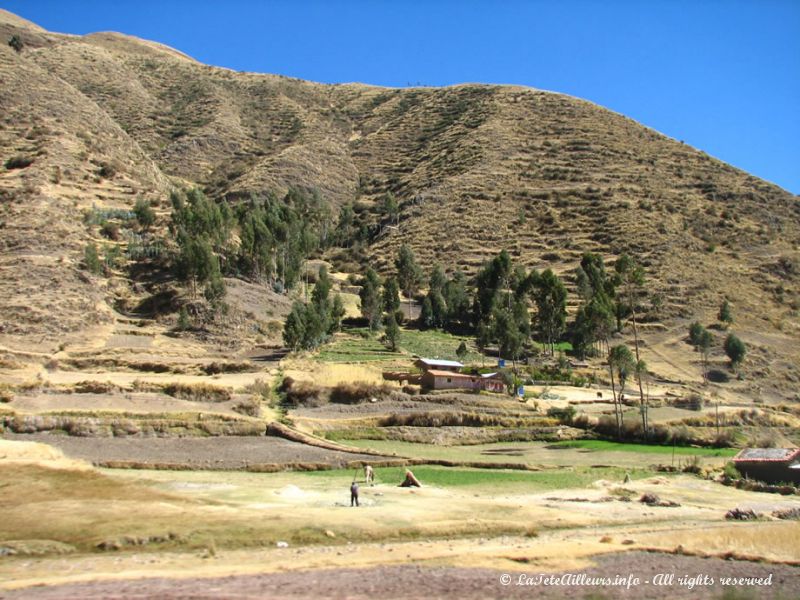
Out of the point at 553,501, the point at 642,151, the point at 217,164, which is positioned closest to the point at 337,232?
the point at 217,164

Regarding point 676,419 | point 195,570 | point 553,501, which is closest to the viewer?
point 195,570

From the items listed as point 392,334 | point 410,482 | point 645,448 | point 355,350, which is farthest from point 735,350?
point 410,482

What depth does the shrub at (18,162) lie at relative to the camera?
83.5 m

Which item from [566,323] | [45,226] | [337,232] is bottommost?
[566,323]

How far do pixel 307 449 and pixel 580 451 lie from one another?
17886 millimetres

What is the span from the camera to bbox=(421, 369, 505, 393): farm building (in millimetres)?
52759

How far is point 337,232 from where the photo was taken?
119688mm

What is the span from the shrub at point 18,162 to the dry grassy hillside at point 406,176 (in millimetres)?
1499

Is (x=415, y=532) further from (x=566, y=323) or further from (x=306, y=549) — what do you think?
(x=566, y=323)

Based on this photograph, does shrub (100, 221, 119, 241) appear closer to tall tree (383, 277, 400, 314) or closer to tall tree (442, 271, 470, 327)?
tall tree (383, 277, 400, 314)

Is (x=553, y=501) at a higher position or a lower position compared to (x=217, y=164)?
lower

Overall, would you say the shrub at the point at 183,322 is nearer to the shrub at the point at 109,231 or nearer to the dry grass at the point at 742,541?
the shrub at the point at 109,231

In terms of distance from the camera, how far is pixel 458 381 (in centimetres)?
5397

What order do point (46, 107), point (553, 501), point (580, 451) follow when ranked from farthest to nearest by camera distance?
point (46, 107) → point (580, 451) → point (553, 501)
